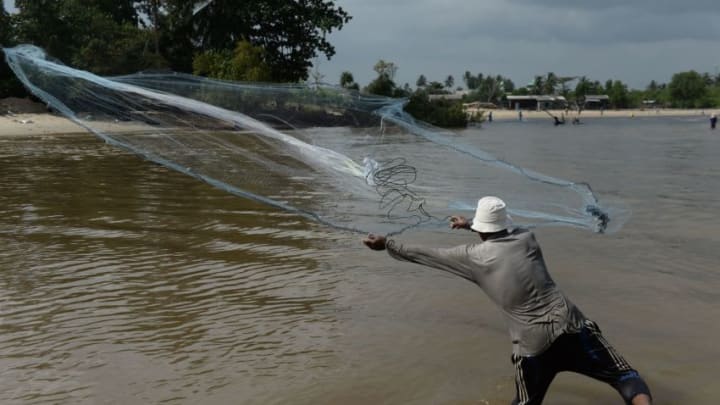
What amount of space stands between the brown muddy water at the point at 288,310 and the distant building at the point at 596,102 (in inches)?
4868

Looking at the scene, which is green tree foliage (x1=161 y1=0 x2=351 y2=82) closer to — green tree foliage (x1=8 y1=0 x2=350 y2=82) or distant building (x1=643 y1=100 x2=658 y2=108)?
green tree foliage (x1=8 y1=0 x2=350 y2=82)

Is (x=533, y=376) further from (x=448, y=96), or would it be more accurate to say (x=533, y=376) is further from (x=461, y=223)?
(x=448, y=96)

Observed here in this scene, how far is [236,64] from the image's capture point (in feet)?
116

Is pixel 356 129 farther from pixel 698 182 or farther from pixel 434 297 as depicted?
pixel 698 182

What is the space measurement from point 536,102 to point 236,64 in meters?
94.4

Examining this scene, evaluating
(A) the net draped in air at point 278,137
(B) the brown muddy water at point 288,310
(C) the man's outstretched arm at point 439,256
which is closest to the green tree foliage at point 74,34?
(B) the brown muddy water at point 288,310

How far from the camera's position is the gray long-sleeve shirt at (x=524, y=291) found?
3.33 metres

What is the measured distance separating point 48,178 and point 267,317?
1146 centimetres

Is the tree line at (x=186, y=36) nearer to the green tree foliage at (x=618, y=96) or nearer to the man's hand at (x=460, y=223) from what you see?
the man's hand at (x=460, y=223)

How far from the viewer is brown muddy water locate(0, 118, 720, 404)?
4531 mm

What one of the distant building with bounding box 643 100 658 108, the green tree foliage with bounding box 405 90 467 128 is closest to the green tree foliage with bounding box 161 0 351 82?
the green tree foliage with bounding box 405 90 467 128

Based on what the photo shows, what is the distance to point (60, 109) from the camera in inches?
272

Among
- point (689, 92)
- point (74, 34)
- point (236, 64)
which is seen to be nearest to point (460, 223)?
point (236, 64)

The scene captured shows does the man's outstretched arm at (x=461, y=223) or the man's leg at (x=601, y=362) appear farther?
the man's outstretched arm at (x=461, y=223)
